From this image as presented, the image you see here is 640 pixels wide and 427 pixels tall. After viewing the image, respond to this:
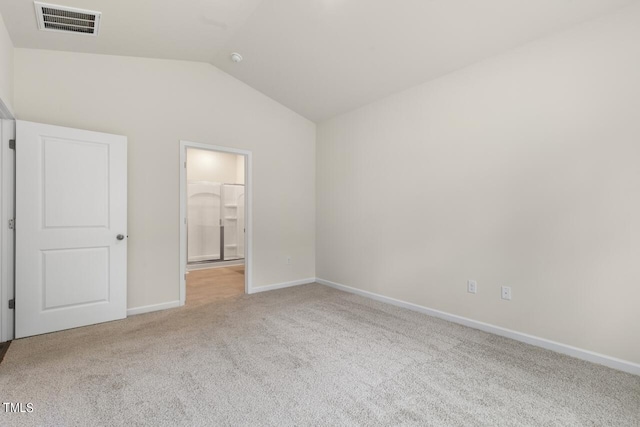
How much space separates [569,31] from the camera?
2383mm

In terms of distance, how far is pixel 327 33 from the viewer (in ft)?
9.70

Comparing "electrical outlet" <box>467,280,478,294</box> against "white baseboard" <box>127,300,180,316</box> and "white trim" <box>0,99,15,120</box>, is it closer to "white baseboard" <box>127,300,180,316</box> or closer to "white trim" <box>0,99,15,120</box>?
"white baseboard" <box>127,300,180,316</box>

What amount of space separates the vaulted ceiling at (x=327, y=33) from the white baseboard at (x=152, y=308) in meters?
2.73

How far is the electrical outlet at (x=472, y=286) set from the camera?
2.95m

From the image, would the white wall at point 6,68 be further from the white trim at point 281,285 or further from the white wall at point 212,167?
the white wall at point 212,167

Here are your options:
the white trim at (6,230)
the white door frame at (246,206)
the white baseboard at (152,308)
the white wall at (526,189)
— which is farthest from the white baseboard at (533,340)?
the white trim at (6,230)

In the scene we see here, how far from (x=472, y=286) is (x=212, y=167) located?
5734 mm

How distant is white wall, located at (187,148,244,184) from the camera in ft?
21.2

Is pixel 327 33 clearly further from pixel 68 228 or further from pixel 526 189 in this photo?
pixel 68 228

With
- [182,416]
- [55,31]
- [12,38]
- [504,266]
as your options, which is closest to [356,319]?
[504,266]

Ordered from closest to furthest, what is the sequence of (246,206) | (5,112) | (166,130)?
(5,112) < (166,130) < (246,206)

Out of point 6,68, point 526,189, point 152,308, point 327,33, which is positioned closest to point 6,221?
point 6,68

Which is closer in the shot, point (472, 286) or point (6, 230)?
point (6, 230)

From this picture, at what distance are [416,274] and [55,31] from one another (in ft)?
13.9
